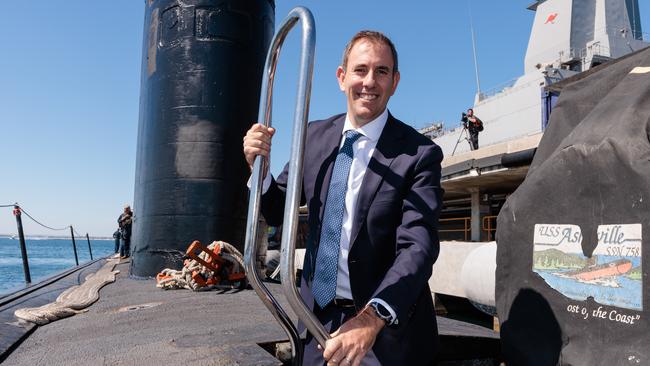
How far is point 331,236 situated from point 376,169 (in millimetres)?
312

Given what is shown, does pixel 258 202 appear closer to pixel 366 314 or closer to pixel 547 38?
pixel 366 314

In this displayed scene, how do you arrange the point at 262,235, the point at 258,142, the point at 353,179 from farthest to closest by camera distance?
the point at 262,235, the point at 353,179, the point at 258,142

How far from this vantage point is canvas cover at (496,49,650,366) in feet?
6.16

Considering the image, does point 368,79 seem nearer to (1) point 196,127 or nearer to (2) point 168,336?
(2) point 168,336

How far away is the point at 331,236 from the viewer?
1936 millimetres

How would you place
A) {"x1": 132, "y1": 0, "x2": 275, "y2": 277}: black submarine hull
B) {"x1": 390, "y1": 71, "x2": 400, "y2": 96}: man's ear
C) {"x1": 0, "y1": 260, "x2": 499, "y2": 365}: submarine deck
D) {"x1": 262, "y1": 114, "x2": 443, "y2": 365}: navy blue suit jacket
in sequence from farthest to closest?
{"x1": 132, "y1": 0, "x2": 275, "y2": 277}: black submarine hull, {"x1": 0, "y1": 260, "x2": 499, "y2": 365}: submarine deck, {"x1": 390, "y1": 71, "x2": 400, "y2": 96}: man's ear, {"x1": 262, "y1": 114, "x2": 443, "y2": 365}: navy blue suit jacket

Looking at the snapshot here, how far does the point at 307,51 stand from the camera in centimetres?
171

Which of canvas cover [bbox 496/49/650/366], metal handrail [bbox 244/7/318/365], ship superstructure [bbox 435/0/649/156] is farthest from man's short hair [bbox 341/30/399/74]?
ship superstructure [bbox 435/0/649/156]

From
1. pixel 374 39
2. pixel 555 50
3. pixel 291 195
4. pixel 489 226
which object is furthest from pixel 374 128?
pixel 555 50

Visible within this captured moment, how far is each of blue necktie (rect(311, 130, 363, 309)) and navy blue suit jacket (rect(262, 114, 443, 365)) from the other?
2.0 inches

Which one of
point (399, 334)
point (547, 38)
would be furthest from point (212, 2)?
point (547, 38)

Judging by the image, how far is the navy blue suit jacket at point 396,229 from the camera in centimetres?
179

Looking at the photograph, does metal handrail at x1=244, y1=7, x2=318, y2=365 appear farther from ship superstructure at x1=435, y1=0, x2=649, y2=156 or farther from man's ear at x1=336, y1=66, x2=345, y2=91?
ship superstructure at x1=435, y1=0, x2=649, y2=156

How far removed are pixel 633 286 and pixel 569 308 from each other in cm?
29
